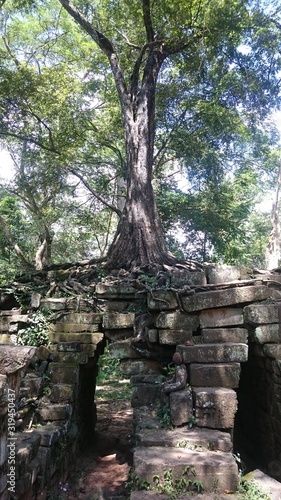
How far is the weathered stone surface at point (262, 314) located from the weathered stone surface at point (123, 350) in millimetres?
1647

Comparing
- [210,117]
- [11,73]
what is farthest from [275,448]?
[11,73]

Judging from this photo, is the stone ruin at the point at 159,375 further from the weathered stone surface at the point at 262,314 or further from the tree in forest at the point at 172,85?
the tree in forest at the point at 172,85

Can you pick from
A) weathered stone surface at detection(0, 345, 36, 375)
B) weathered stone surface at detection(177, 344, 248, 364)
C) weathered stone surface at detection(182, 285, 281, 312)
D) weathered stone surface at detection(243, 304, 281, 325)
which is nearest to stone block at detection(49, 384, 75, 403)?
weathered stone surface at detection(177, 344, 248, 364)

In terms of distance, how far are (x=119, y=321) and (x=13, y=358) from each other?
302cm

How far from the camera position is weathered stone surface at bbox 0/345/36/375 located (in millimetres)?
2580

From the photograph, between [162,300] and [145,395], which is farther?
[162,300]

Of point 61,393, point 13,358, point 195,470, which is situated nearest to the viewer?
point 13,358

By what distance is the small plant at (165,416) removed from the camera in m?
3.91

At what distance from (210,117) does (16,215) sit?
306 inches

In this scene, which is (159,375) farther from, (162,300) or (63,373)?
(63,373)

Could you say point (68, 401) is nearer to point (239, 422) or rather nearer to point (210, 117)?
point (239, 422)

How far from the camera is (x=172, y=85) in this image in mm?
12266

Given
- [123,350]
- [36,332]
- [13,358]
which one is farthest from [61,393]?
[13,358]

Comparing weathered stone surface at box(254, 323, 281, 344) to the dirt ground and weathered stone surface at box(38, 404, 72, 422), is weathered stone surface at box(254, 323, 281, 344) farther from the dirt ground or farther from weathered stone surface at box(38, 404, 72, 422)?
weathered stone surface at box(38, 404, 72, 422)
